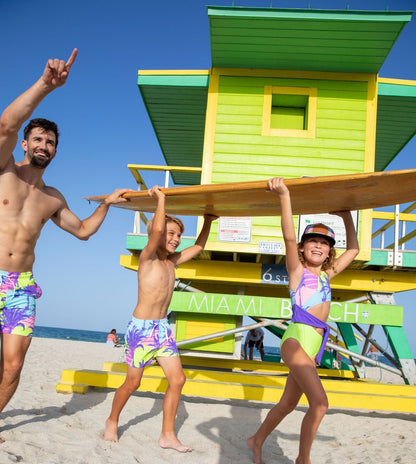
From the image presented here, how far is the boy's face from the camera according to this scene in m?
4.02

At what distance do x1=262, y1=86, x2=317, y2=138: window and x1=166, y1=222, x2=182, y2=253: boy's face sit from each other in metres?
4.61

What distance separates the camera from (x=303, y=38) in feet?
24.4

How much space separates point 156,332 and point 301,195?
1725 millimetres

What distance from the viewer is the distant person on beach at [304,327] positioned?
3.07 metres

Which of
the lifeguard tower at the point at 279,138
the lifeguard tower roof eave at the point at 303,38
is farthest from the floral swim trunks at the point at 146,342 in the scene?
the lifeguard tower roof eave at the point at 303,38

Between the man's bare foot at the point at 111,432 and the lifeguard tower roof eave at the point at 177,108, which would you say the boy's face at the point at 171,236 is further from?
the lifeguard tower roof eave at the point at 177,108

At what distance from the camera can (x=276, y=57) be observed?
25.9ft

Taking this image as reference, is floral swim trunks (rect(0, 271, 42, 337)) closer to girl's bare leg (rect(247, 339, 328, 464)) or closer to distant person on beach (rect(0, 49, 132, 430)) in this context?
distant person on beach (rect(0, 49, 132, 430))

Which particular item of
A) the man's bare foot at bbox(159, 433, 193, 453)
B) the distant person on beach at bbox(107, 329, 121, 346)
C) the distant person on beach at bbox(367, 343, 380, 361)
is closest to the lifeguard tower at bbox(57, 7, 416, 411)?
the man's bare foot at bbox(159, 433, 193, 453)

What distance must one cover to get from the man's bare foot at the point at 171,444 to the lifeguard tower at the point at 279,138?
335 cm

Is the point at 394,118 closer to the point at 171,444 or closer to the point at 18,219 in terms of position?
the point at 171,444

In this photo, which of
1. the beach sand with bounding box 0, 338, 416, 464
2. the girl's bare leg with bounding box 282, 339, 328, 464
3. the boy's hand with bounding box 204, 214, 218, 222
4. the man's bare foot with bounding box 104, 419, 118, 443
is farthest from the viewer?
the boy's hand with bounding box 204, 214, 218, 222

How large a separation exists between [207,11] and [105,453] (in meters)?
6.54

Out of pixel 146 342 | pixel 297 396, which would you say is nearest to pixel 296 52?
pixel 146 342
